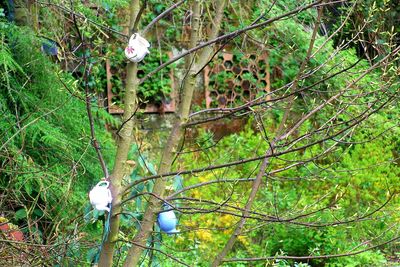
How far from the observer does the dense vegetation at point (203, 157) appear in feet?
10.5

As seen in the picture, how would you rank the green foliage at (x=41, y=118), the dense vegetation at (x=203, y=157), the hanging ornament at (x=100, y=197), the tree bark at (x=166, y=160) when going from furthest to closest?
the green foliage at (x=41, y=118) < the dense vegetation at (x=203, y=157) < the tree bark at (x=166, y=160) < the hanging ornament at (x=100, y=197)

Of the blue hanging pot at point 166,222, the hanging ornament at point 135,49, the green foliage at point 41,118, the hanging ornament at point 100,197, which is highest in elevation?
the green foliage at point 41,118

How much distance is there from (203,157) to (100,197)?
4.75m

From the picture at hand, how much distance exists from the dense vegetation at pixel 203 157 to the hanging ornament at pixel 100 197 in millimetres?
105

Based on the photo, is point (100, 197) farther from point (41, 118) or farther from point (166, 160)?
point (41, 118)

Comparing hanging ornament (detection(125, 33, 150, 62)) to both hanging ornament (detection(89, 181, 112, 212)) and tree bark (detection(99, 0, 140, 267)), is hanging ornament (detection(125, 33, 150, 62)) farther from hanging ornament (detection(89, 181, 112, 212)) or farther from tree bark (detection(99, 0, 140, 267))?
hanging ornament (detection(89, 181, 112, 212))

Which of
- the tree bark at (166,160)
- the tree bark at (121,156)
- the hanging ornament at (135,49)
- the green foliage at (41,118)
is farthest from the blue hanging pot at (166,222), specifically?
the green foliage at (41,118)

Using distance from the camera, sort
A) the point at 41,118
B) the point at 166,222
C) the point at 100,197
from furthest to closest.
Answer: the point at 41,118 < the point at 166,222 < the point at 100,197

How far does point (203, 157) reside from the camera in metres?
7.52

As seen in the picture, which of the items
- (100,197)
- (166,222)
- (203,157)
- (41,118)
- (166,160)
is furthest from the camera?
(203,157)

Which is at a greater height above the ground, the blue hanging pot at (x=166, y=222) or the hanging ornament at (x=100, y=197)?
the blue hanging pot at (x=166, y=222)

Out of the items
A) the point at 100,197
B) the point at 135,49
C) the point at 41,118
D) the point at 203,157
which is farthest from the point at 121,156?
the point at 203,157

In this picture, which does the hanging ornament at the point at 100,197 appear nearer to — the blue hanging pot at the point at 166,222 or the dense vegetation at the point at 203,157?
the dense vegetation at the point at 203,157

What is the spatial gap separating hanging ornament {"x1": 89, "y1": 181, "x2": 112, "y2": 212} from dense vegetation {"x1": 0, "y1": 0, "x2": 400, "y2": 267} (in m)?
0.10
